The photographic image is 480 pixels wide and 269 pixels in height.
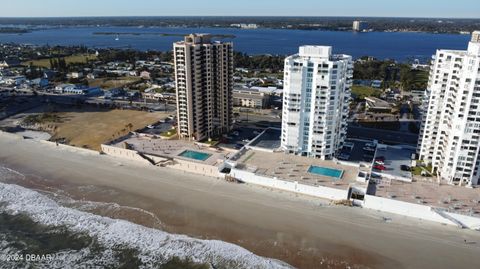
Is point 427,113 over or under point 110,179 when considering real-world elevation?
over

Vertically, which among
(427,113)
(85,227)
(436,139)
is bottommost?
(85,227)

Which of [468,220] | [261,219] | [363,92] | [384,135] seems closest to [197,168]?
[261,219]

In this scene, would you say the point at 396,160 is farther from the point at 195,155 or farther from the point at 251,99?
the point at 251,99

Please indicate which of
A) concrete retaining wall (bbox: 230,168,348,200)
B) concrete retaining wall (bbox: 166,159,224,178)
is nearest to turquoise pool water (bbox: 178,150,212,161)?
concrete retaining wall (bbox: 166,159,224,178)

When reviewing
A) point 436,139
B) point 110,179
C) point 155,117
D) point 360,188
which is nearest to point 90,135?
point 155,117

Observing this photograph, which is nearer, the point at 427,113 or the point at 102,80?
the point at 427,113

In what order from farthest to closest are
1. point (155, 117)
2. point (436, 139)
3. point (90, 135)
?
point (155, 117) < point (90, 135) < point (436, 139)

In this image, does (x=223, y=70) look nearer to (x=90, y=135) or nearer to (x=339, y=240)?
(x=90, y=135)
